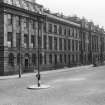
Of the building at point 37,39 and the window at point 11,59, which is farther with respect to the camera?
the window at point 11,59

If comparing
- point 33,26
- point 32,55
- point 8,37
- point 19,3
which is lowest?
point 32,55

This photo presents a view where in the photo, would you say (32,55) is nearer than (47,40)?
Yes

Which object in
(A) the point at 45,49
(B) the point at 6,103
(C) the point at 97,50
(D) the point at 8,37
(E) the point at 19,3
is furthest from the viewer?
(C) the point at 97,50

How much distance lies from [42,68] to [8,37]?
12487mm

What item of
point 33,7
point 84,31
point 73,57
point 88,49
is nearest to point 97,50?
point 88,49

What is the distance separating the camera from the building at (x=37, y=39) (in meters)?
38.8

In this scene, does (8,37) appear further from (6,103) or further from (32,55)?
(6,103)

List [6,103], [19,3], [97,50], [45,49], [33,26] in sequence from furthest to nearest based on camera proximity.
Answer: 1. [97,50]
2. [45,49]
3. [33,26]
4. [19,3]
5. [6,103]

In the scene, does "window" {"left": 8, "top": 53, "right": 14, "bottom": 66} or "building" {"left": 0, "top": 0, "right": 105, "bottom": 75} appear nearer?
"building" {"left": 0, "top": 0, "right": 105, "bottom": 75}

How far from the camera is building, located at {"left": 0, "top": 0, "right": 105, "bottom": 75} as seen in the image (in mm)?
38812

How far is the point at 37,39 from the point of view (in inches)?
1869

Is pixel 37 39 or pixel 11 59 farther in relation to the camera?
pixel 37 39

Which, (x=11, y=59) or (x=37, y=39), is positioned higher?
(x=37, y=39)

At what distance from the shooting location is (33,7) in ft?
156
